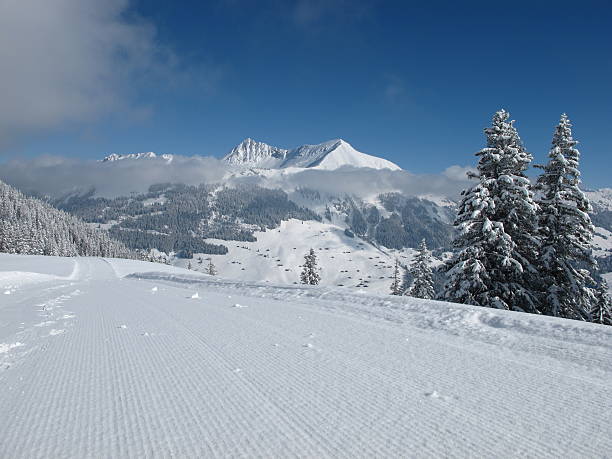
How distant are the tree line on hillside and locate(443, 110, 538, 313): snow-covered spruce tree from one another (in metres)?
82.3

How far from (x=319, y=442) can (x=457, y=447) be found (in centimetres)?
99

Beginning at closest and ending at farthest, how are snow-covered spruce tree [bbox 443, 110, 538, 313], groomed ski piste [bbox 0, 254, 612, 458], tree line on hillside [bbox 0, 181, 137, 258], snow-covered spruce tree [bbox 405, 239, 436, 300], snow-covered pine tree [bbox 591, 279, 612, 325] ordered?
groomed ski piste [bbox 0, 254, 612, 458]
snow-covered spruce tree [bbox 443, 110, 538, 313]
snow-covered pine tree [bbox 591, 279, 612, 325]
snow-covered spruce tree [bbox 405, 239, 436, 300]
tree line on hillside [bbox 0, 181, 137, 258]

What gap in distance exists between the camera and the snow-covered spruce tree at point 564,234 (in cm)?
1486

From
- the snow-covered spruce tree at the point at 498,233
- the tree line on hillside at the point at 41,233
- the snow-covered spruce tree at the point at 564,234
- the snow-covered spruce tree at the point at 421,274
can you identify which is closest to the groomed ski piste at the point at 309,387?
the snow-covered spruce tree at the point at 498,233

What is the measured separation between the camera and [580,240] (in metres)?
15.1

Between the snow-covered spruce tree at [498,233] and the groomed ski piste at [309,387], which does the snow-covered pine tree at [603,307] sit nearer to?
the snow-covered spruce tree at [498,233]

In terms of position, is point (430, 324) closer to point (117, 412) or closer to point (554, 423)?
point (554, 423)

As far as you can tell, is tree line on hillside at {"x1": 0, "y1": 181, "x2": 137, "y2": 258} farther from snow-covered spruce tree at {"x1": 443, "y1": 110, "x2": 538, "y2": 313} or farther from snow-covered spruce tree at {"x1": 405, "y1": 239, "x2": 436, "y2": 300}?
snow-covered spruce tree at {"x1": 443, "y1": 110, "x2": 538, "y2": 313}

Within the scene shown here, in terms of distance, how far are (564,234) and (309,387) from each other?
16.9 meters

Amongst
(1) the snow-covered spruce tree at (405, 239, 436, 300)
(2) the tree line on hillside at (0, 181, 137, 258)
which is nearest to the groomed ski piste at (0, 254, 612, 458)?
(1) the snow-covered spruce tree at (405, 239, 436, 300)

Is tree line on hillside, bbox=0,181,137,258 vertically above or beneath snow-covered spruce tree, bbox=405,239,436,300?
A: above

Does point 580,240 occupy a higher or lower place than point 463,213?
lower

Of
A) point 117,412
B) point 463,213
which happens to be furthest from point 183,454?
point 463,213

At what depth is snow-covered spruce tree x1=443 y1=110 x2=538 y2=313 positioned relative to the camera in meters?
14.2
